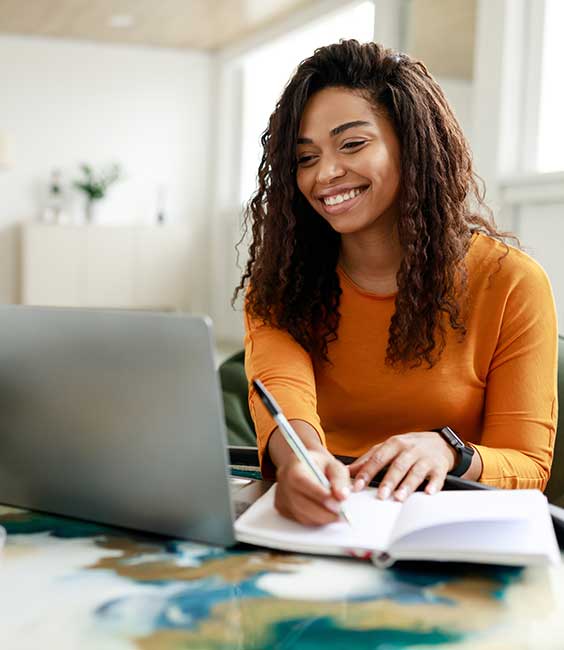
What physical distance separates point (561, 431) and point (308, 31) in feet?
18.9

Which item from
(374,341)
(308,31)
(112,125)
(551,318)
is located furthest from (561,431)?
(112,125)

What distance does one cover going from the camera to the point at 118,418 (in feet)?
2.53

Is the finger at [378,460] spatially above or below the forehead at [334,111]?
below

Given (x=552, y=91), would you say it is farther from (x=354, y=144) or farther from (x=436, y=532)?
(x=436, y=532)

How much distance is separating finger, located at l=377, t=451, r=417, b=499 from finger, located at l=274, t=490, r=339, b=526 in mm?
114

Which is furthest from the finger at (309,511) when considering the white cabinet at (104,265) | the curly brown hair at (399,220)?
the white cabinet at (104,265)

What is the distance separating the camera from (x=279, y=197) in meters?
1.47

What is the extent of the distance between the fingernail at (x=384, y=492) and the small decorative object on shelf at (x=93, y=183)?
7.13 meters

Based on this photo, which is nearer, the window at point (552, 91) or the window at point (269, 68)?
the window at point (552, 91)

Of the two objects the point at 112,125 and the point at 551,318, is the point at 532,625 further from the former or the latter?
the point at 112,125

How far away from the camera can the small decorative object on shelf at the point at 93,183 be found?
7699mm

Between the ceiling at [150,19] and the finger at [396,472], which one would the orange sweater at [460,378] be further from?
the ceiling at [150,19]

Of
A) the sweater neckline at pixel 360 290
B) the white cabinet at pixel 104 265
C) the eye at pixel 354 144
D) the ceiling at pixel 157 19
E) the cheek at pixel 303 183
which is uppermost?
the ceiling at pixel 157 19

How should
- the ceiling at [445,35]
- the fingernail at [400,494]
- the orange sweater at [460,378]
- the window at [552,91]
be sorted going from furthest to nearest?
the ceiling at [445,35]
the window at [552,91]
the orange sweater at [460,378]
the fingernail at [400,494]
